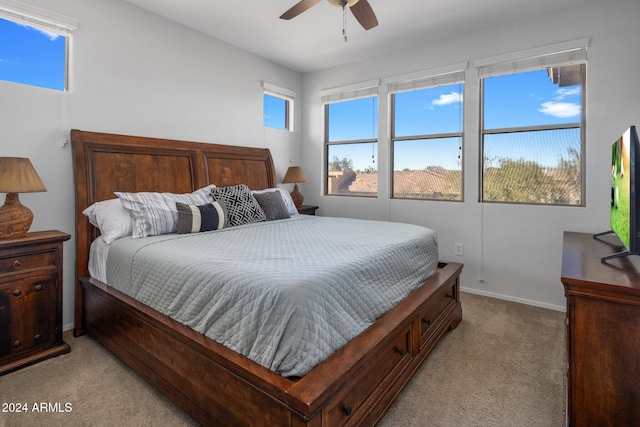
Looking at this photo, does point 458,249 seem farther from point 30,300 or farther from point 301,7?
point 30,300

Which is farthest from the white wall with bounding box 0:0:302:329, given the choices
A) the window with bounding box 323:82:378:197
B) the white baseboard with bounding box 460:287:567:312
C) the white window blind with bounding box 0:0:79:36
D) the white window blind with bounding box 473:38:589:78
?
the white baseboard with bounding box 460:287:567:312

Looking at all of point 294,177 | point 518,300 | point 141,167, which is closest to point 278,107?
point 294,177

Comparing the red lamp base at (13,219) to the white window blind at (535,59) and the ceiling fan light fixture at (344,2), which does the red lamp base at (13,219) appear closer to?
the ceiling fan light fixture at (344,2)

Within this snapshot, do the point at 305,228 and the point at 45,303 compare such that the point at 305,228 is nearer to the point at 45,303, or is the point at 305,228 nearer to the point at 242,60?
the point at 45,303

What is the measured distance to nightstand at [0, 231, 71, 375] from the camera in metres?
2.02

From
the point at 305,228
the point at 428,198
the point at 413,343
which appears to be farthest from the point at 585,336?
the point at 428,198

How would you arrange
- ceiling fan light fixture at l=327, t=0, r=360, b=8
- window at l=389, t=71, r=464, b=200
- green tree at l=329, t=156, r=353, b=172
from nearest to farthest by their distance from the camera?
ceiling fan light fixture at l=327, t=0, r=360, b=8 < window at l=389, t=71, r=464, b=200 < green tree at l=329, t=156, r=353, b=172

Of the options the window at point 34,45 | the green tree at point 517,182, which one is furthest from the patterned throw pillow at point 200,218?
the green tree at point 517,182

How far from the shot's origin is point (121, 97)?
9.61 feet

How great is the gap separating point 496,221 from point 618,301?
221cm

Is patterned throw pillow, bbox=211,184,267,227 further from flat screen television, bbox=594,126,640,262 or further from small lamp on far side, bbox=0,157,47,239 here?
flat screen television, bbox=594,126,640,262

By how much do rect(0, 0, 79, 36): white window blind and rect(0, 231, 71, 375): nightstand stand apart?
1.52 m

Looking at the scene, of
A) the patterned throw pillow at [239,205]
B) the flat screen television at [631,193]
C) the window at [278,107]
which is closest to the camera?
the flat screen television at [631,193]

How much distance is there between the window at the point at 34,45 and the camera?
2.40m
